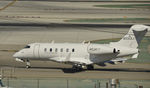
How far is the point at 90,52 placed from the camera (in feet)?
177

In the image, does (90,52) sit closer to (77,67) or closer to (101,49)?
(101,49)

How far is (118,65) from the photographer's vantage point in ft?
192

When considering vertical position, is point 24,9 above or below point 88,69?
above

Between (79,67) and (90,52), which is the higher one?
(90,52)

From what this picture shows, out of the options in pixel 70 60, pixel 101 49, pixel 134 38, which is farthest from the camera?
pixel 134 38

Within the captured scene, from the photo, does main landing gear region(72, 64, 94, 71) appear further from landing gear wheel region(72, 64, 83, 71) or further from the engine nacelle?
the engine nacelle

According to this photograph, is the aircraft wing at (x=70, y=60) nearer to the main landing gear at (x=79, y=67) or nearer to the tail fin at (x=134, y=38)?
the main landing gear at (x=79, y=67)

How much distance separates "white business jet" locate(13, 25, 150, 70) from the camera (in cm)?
5338

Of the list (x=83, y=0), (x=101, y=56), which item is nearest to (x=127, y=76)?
(x=101, y=56)

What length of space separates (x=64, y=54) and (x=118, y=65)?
22.5 ft

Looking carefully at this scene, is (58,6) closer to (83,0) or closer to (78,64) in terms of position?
(83,0)

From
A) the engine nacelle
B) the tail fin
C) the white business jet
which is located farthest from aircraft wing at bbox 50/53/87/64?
the tail fin

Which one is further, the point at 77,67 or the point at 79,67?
the point at 77,67

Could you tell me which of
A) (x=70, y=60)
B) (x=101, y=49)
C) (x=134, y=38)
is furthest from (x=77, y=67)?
(x=134, y=38)
